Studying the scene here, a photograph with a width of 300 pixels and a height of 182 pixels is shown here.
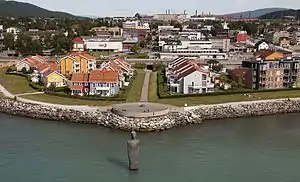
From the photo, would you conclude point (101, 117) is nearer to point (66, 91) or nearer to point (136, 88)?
point (66, 91)

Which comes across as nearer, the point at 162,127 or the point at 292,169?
the point at 292,169

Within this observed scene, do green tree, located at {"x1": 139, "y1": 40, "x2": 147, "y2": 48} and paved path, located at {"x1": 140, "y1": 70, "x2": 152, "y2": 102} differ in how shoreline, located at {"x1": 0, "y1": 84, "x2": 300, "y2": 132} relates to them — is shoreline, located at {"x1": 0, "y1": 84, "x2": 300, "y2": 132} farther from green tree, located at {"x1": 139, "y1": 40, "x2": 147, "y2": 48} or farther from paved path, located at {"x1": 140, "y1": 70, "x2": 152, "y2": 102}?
green tree, located at {"x1": 139, "y1": 40, "x2": 147, "y2": 48}

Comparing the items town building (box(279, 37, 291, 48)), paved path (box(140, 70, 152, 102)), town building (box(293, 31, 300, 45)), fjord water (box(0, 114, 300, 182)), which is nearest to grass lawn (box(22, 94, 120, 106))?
paved path (box(140, 70, 152, 102))

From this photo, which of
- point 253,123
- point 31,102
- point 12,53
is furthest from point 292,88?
point 12,53

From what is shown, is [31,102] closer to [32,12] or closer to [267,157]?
[267,157]

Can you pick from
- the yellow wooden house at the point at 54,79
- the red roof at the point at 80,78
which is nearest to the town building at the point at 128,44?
the yellow wooden house at the point at 54,79

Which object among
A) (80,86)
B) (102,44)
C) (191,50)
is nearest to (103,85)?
(80,86)
